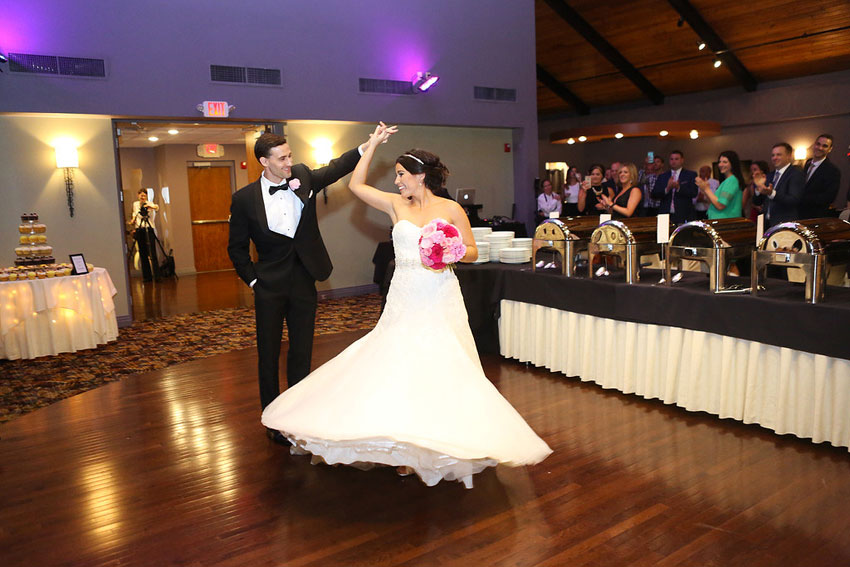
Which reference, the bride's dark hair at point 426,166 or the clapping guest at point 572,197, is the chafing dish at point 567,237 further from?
the clapping guest at point 572,197

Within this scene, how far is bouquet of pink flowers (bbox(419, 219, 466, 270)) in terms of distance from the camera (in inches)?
113

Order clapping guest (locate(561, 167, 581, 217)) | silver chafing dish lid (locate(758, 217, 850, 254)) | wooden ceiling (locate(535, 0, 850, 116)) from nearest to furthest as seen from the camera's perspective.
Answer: silver chafing dish lid (locate(758, 217, 850, 254))
clapping guest (locate(561, 167, 581, 217))
wooden ceiling (locate(535, 0, 850, 116))

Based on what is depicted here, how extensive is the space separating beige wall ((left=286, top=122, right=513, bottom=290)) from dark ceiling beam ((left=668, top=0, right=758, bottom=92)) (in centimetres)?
383

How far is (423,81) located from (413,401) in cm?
738

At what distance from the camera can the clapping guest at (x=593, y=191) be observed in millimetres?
7441

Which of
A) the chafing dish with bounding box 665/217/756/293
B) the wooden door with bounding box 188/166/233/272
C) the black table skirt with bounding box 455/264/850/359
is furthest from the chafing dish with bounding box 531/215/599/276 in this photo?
the wooden door with bounding box 188/166/233/272

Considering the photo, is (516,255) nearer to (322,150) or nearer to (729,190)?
(729,190)

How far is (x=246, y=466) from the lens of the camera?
11.3ft

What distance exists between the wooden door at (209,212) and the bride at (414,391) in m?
11.2

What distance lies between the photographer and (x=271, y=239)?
350cm

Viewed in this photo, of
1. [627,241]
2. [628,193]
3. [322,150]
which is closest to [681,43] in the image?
[322,150]

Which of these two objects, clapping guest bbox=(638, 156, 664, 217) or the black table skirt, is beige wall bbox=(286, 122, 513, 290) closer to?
clapping guest bbox=(638, 156, 664, 217)

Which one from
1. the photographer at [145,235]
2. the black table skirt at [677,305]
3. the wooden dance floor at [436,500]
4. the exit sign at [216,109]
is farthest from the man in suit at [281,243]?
the photographer at [145,235]

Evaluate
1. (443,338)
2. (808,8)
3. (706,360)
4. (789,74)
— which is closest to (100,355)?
(443,338)
